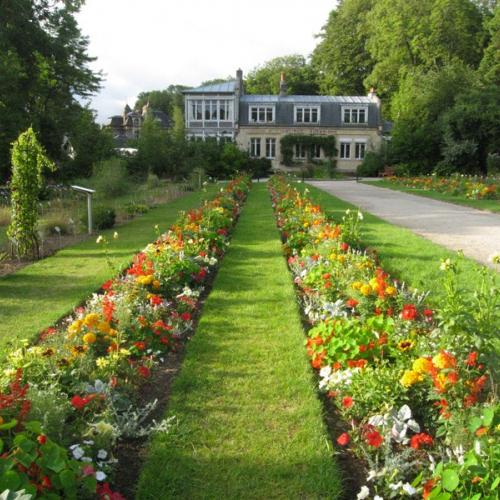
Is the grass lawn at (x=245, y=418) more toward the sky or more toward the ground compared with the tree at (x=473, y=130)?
more toward the ground

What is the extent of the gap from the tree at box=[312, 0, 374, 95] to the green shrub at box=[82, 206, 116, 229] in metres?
41.2

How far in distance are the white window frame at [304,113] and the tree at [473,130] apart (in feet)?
44.6

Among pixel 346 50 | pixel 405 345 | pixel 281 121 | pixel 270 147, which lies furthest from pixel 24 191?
pixel 346 50

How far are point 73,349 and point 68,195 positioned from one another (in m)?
15.0

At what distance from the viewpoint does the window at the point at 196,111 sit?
4434 centimetres

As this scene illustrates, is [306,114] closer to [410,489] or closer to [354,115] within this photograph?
[354,115]

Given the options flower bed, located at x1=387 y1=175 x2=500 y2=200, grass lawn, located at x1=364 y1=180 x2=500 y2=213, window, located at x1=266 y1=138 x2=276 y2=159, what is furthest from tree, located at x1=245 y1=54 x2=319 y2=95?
grass lawn, located at x1=364 y1=180 x2=500 y2=213

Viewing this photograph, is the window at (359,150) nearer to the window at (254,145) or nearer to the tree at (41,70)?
the window at (254,145)

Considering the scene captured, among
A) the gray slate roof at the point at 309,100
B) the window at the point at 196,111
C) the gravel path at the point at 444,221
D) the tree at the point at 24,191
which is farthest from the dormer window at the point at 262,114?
the tree at the point at 24,191

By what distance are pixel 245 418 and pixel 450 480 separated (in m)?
1.61

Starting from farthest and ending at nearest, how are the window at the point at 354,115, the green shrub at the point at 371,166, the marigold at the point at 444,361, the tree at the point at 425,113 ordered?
the window at the point at 354,115 < the green shrub at the point at 371,166 < the tree at the point at 425,113 < the marigold at the point at 444,361

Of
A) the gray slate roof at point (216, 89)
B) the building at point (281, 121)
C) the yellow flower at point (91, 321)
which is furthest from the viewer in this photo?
the building at point (281, 121)

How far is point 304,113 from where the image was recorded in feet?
146

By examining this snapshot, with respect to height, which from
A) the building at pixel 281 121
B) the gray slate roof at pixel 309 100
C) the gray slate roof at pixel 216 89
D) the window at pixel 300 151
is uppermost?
the gray slate roof at pixel 216 89
